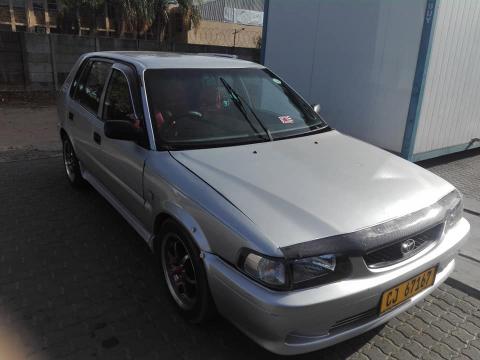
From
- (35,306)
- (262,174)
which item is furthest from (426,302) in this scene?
(35,306)

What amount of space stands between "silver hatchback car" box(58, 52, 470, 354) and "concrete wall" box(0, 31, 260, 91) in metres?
9.29

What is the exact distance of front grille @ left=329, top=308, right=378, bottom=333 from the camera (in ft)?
7.03

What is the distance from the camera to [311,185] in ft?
8.34

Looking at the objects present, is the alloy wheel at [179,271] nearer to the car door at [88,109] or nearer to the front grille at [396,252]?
the front grille at [396,252]

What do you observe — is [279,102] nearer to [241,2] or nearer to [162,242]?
[162,242]

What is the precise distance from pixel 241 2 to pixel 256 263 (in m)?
29.3

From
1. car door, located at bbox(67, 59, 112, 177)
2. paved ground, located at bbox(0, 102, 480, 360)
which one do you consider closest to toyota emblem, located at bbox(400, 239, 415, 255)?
paved ground, located at bbox(0, 102, 480, 360)

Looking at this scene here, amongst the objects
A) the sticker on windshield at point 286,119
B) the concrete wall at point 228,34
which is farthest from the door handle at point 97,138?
the concrete wall at point 228,34

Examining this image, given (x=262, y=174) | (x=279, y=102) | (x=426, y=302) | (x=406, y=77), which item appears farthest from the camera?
(x=406, y=77)

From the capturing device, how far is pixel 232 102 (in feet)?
11.1

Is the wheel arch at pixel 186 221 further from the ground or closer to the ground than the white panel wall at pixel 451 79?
closer to the ground

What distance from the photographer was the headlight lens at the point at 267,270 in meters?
2.02

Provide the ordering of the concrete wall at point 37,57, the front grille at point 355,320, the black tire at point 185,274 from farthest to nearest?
1. the concrete wall at point 37,57
2. the black tire at point 185,274
3. the front grille at point 355,320

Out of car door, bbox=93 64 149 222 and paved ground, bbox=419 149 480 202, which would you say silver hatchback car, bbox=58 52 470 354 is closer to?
car door, bbox=93 64 149 222
